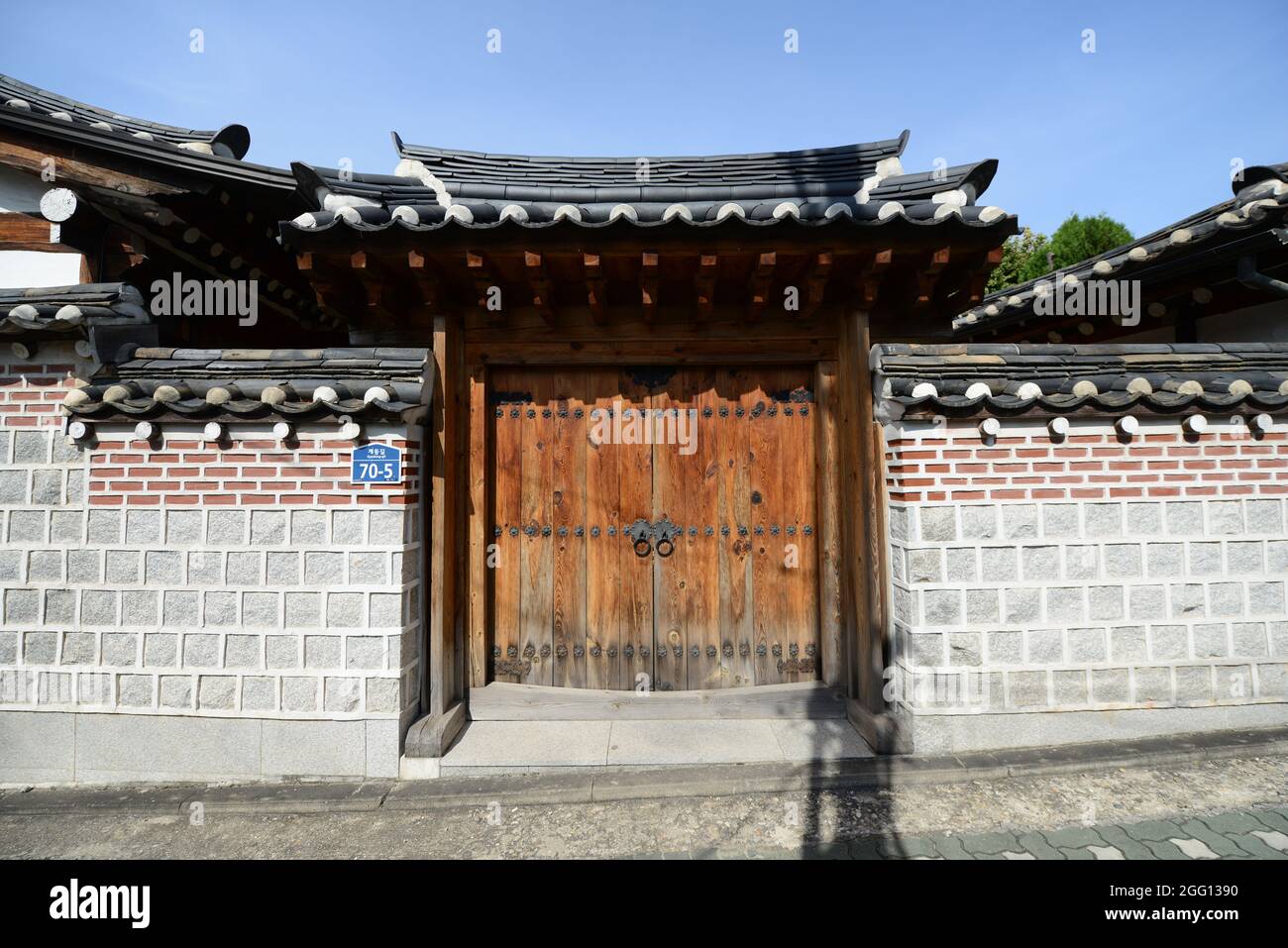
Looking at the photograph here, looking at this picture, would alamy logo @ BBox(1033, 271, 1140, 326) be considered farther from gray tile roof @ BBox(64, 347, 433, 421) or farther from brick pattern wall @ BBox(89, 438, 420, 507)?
brick pattern wall @ BBox(89, 438, 420, 507)

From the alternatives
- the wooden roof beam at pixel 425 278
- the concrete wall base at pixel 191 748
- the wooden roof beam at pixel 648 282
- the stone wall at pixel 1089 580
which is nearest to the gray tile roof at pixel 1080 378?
the stone wall at pixel 1089 580

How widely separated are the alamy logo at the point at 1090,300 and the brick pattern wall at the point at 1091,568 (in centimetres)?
242

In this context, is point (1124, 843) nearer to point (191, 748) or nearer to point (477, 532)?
point (477, 532)

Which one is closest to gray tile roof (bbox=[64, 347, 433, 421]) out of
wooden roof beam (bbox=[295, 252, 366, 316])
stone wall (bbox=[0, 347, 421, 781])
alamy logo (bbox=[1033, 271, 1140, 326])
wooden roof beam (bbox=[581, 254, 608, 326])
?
stone wall (bbox=[0, 347, 421, 781])

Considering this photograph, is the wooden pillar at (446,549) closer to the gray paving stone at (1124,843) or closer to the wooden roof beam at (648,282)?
the wooden roof beam at (648,282)

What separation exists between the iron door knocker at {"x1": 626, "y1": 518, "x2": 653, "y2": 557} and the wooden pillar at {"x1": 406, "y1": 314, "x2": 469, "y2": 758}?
1.19 meters

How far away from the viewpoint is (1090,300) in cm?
548

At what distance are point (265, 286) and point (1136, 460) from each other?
754cm

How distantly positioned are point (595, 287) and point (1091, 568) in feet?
11.4

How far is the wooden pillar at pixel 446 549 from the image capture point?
356cm

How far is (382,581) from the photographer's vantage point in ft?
11.0

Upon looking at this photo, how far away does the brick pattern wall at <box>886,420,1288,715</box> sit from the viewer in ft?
11.1
